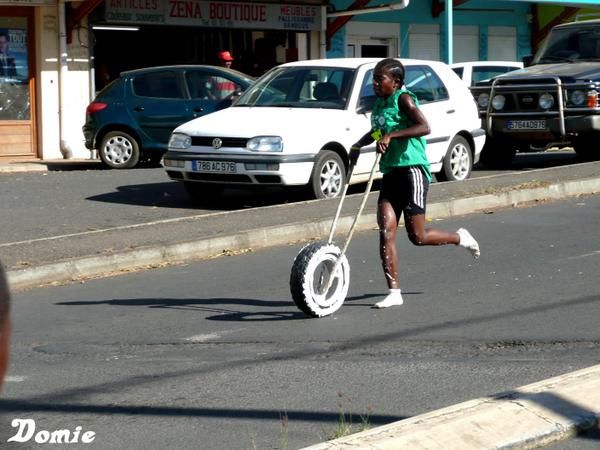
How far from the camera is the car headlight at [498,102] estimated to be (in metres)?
17.3

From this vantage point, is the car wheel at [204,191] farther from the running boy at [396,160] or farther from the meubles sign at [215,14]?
the meubles sign at [215,14]

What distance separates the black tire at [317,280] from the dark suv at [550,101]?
9.38m

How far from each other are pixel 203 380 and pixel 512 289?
10.7ft

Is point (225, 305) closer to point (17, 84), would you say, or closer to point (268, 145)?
point (268, 145)

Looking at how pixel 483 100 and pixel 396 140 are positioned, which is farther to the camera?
pixel 483 100

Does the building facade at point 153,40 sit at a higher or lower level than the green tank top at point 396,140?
higher

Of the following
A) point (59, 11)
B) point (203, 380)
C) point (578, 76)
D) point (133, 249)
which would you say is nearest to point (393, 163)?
point (203, 380)

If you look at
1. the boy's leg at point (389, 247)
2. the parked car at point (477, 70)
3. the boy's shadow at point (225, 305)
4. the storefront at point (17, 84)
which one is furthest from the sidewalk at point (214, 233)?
the storefront at point (17, 84)

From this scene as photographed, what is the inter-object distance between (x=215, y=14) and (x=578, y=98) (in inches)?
349

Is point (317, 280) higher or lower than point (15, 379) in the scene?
higher

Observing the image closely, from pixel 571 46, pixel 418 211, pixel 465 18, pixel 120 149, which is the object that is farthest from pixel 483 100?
pixel 465 18

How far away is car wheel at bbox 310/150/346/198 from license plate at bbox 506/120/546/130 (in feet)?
14.2

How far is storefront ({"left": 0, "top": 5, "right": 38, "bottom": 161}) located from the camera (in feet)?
68.5

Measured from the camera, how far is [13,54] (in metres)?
21.0
